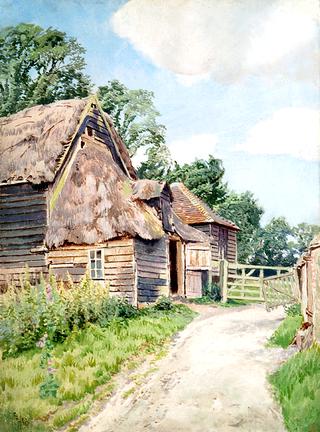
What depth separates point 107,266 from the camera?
3137 mm

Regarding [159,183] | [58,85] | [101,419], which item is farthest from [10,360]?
[58,85]

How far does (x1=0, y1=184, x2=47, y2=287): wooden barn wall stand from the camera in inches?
111

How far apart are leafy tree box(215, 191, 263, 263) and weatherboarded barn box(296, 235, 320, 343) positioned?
281mm

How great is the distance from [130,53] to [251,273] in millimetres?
1386

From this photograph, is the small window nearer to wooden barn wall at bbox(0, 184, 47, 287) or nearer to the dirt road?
wooden barn wall at bbox(0, 184, 47, 287)

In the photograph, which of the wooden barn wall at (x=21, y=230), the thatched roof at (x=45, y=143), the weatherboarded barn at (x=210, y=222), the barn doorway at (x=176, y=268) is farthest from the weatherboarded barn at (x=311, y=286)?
the wooden barn wall at (x=21, y=230)

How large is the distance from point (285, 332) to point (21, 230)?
1540 mm

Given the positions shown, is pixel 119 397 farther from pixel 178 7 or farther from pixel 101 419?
pixel 178 7

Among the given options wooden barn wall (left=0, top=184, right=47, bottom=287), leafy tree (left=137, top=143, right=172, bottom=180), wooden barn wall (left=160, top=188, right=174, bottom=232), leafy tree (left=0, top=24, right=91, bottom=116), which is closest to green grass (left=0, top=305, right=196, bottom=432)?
wooden barn wall (left=0, top=184, right=47, bottom=287)

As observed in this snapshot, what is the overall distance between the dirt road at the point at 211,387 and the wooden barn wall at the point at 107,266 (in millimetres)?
462

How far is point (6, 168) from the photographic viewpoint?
9.58ft

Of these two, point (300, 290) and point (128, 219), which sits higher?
point (128, 219)

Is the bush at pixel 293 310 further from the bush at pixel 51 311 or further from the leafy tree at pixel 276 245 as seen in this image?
the bush at pixel 51 311

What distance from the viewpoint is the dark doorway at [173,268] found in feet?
11.1
